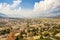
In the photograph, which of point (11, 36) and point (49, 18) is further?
point (49, 18)

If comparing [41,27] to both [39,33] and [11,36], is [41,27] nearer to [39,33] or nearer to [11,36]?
[39,33]

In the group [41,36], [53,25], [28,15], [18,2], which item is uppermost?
[18,2]

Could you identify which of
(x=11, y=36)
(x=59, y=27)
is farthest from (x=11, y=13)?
(x=59, y=27)

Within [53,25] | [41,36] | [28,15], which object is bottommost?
[41,36]

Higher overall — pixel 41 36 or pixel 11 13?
pixel 11 13

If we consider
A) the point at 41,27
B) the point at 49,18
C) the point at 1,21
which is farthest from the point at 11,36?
the point at 49,18

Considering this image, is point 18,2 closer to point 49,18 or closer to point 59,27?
point 49,18
